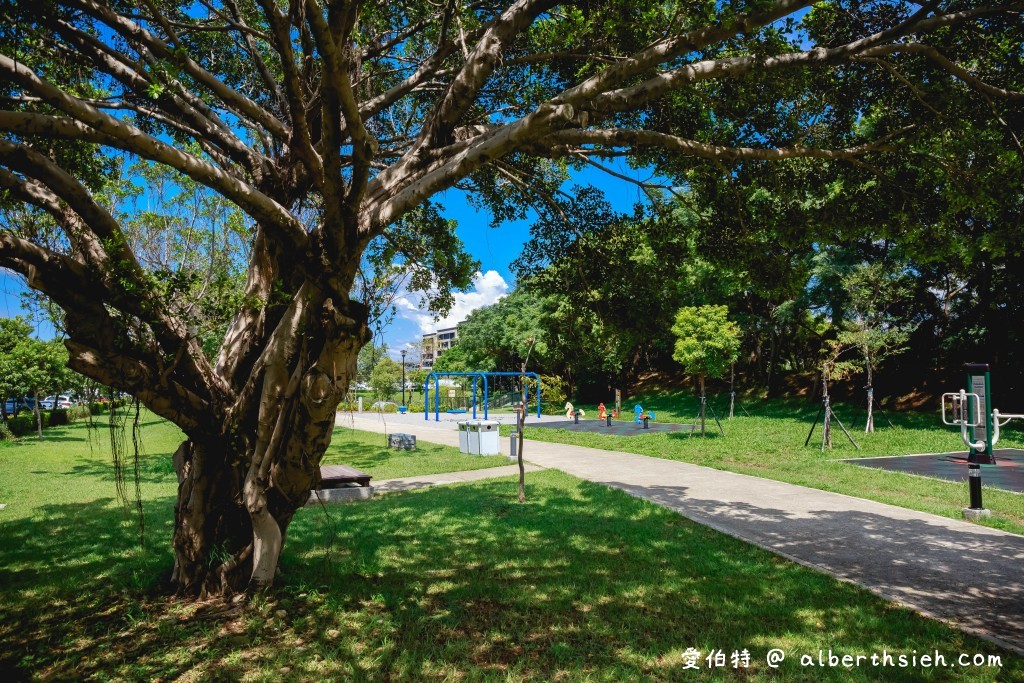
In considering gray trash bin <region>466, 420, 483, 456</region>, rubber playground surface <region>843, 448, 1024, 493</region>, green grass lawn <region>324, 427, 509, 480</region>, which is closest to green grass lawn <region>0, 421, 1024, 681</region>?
green grass lawn <region>324, 427, 509, 480</region>

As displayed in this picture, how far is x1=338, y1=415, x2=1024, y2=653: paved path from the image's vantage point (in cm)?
496

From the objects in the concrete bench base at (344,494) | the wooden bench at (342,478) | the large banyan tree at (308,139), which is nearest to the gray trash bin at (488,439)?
the wooden bench at (342,478)

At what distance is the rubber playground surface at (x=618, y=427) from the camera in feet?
74.0

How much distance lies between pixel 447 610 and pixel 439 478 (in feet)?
23.7

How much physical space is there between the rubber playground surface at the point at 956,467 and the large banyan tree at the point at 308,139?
7191 millimetres

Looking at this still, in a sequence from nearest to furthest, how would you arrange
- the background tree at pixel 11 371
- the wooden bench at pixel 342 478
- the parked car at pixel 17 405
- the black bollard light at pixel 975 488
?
1. the black bollard light at pixel 975 488
2. the wooden bench at pixel 342 478
3. the background tree at pixel 11 371
4. the parked car at pixel 17 405

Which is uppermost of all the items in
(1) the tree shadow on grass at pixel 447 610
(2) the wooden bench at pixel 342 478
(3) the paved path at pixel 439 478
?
(2) the wooden bench at pixel 342 478

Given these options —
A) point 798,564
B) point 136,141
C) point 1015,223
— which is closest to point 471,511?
point 798,564

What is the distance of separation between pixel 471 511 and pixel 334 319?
5178 mm

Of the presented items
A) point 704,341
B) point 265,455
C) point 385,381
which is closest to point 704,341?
point 704,341

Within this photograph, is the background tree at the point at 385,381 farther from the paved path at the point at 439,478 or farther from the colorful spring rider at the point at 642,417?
the paved path at the point at 439,478

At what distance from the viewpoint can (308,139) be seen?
Result: 4188mm

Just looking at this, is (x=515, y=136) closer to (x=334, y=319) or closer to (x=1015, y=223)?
(x=334, y=319)

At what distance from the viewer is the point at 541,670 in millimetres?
3789
